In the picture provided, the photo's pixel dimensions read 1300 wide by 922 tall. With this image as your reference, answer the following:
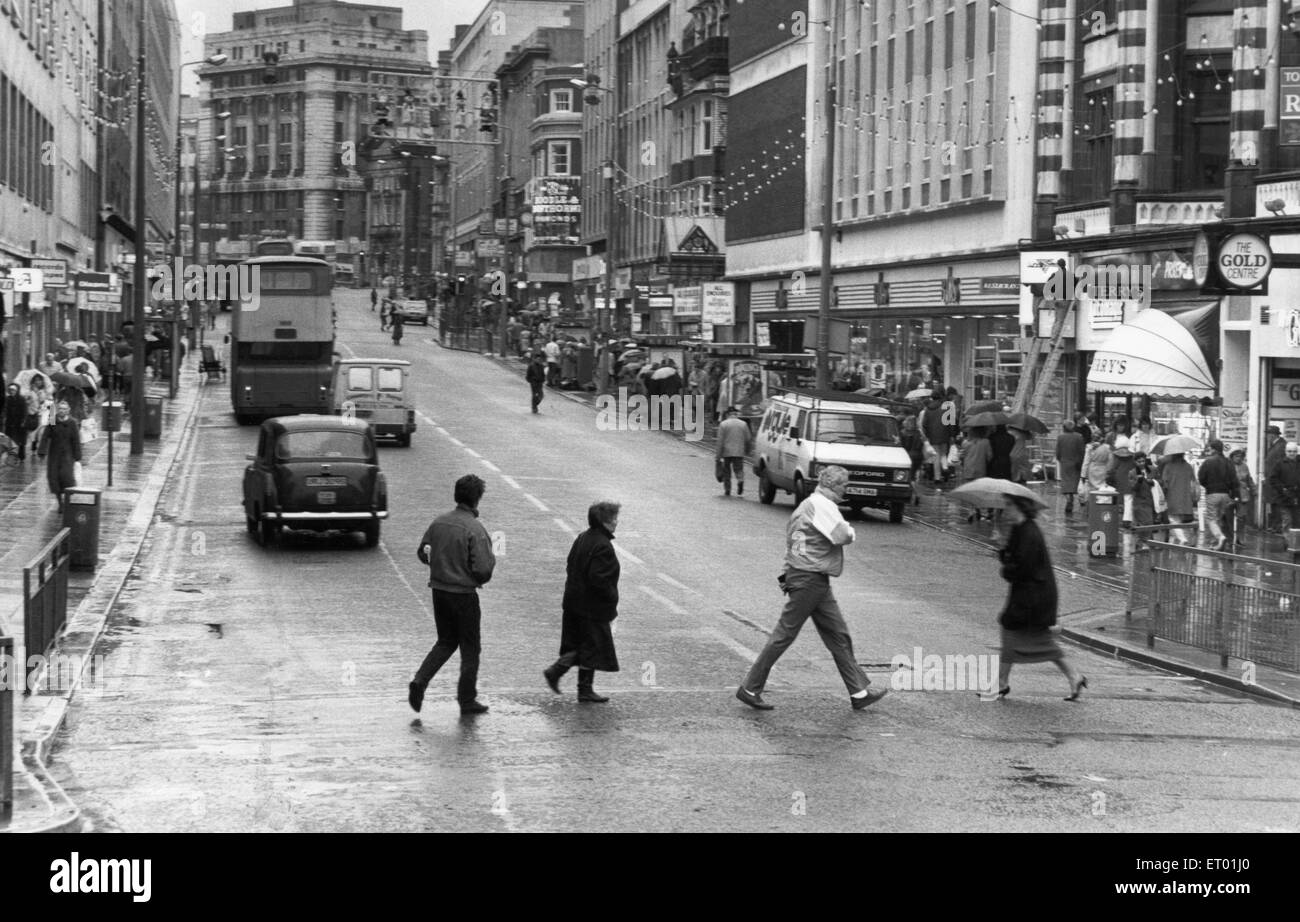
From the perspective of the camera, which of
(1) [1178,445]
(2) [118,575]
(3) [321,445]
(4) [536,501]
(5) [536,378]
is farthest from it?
(5) [536,378]

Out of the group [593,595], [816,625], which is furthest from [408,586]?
[816,625]

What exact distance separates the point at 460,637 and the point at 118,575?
9.66 meters

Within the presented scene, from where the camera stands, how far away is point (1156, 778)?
13.2 meters

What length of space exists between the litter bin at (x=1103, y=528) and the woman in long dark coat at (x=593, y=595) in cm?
1474

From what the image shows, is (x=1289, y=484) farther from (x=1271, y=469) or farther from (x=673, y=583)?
(x=673, y=583)

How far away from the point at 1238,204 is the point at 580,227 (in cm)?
8123

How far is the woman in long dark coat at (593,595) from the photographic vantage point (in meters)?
15.3

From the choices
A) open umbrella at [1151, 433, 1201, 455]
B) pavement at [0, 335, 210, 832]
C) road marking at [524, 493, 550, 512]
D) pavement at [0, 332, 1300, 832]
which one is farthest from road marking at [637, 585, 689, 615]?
open umbrella at [1151, 433, 1201, 455]

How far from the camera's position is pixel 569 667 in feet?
51.5

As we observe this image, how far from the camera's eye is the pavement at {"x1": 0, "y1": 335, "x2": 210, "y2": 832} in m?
12.0

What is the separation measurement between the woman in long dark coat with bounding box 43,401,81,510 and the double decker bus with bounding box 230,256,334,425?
21209 mm

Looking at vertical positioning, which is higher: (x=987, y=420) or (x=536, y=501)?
(x=987, y=420)

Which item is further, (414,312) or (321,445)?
(414,312)

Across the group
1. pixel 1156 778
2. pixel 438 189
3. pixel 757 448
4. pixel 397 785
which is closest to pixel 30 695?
pixel 397 785
